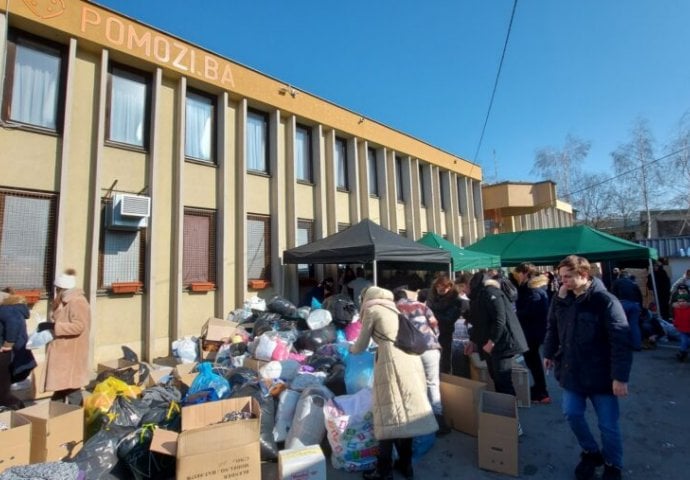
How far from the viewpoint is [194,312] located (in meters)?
7.95

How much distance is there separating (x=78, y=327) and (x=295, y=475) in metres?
2.95

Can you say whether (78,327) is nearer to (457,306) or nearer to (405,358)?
(405,358)

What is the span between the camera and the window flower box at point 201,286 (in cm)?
791

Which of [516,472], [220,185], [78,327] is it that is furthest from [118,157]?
[516,472]

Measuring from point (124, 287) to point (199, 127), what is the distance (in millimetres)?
3817

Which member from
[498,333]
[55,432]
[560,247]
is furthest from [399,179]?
[55,432]

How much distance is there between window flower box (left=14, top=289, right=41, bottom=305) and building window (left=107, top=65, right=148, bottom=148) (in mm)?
2975

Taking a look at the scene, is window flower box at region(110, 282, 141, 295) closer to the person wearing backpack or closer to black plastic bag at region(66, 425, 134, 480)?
black plastic bag at region(66, 425, 134, 480)

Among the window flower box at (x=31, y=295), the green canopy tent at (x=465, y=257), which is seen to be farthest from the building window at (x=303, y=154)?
the window flower box at (x=31, y=295)

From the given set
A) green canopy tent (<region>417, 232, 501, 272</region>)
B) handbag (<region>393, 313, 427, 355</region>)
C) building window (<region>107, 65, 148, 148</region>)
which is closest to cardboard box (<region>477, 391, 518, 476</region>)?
handbag (<region>393, 313, 427, 355</region>)

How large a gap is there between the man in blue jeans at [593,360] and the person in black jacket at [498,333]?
2.54 feet

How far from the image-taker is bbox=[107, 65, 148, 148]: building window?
24.1ft

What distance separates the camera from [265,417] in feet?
12.1

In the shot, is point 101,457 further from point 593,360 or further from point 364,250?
point 364,250
